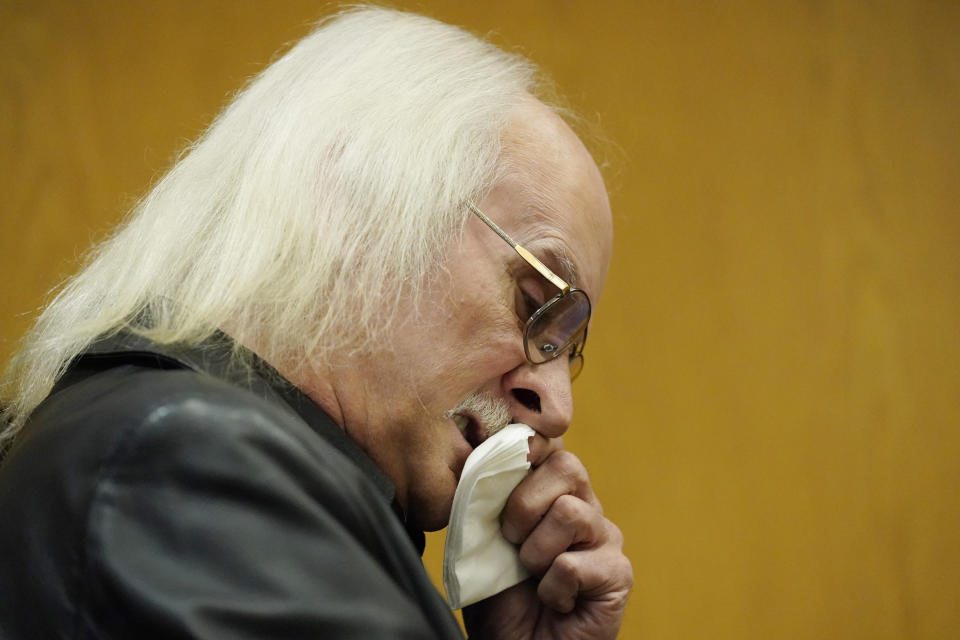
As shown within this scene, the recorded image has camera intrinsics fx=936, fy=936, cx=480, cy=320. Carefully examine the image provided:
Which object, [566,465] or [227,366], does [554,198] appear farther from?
[227,366]

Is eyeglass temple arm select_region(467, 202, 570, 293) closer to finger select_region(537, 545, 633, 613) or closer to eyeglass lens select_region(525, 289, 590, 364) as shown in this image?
eyeglass lens select_region(525, 289, 590, 364)

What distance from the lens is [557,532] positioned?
39.9 inches

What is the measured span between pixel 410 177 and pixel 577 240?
224 mm

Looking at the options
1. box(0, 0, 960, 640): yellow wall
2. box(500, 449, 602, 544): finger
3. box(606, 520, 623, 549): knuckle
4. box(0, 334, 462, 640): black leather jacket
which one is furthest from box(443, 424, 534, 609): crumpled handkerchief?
box(0, 0, 960, 640): yellow wall

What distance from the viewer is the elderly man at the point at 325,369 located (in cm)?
55

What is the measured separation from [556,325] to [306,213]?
29 cm

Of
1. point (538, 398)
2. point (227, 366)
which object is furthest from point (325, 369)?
point (538, 398)

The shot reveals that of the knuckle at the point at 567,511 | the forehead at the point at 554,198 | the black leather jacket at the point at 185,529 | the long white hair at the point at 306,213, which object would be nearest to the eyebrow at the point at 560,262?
the forehead at the point at 554,198

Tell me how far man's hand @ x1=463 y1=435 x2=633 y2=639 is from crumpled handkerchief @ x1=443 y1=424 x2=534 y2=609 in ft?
0.07

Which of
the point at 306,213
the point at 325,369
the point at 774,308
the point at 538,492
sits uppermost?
the point at 306,213

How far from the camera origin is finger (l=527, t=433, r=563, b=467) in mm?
1011

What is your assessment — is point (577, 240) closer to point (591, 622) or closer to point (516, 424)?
point (516, 424)

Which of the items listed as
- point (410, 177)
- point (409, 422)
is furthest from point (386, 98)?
point (409, 422)

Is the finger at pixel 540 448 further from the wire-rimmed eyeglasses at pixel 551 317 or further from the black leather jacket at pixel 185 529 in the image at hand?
the black leather jacket at pixel 185 529
